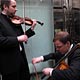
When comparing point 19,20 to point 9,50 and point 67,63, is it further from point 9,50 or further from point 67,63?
point 67,63

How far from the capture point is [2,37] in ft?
10.1

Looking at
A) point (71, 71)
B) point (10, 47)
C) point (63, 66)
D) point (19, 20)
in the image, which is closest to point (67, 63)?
point (63, 66)

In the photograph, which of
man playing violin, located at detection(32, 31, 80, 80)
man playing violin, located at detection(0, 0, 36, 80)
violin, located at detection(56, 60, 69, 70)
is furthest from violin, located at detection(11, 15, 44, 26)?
violin, located at detection(56, 60, 69, 70)

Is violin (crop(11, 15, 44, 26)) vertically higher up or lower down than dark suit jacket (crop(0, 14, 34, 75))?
higher up

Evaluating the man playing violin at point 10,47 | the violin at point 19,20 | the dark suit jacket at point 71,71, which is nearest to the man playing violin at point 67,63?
the dark suit jacket at point 71,71

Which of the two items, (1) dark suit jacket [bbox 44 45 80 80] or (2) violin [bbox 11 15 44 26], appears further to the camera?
(2) violin [bbox 11 15 44 26]

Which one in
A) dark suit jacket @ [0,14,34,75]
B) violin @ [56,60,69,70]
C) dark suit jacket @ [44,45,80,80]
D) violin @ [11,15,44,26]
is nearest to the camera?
dark suit jacket @ [44,45,80,80]

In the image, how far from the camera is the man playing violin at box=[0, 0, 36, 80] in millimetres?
3111

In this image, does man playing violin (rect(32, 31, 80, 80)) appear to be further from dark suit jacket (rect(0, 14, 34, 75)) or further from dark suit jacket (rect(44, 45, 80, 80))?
dark suit jacket (rect(0, 14, 34, 75))

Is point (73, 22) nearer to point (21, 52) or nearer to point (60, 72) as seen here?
point (21, 52)

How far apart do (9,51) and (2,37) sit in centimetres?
19

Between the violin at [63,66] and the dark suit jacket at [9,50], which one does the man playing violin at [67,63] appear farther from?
the dark suit jacket at [9,50]

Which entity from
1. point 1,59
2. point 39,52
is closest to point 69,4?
point 39,52

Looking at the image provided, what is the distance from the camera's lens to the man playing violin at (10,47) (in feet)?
10.2
